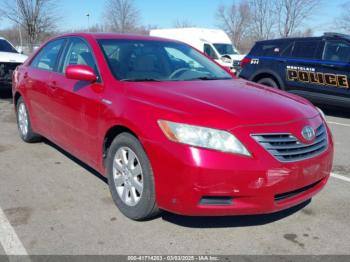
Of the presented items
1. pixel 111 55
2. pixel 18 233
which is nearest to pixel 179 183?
pixel 18 233

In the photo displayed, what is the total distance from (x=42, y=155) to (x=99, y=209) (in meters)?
2.02

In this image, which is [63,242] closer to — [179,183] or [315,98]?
[179,183]

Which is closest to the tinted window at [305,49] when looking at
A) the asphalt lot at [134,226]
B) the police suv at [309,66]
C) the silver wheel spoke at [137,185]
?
the police suv at [309,66]

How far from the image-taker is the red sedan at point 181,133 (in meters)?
2.83

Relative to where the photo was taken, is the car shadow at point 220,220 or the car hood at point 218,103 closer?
the car hood at point 218,103

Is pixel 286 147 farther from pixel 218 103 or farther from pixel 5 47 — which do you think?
pixel 5 47

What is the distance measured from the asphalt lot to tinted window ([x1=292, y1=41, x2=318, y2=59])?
5.04 metres

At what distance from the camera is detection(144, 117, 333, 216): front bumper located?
9.15 feet

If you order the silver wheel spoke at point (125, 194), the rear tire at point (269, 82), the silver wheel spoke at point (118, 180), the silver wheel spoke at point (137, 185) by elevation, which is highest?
the rear tire at point (269, 82)

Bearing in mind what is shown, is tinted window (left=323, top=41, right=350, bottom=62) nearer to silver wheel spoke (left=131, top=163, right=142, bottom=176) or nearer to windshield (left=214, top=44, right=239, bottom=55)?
silver wheel spoke (left=131, top=163, right=142, bottom=176)

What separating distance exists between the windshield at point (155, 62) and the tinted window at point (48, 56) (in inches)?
38.5

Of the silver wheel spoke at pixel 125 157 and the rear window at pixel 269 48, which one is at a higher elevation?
the rear window at pixel 269 48

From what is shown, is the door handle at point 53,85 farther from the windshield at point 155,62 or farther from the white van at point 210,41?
the white van at point 210,41

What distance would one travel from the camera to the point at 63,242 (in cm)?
305
